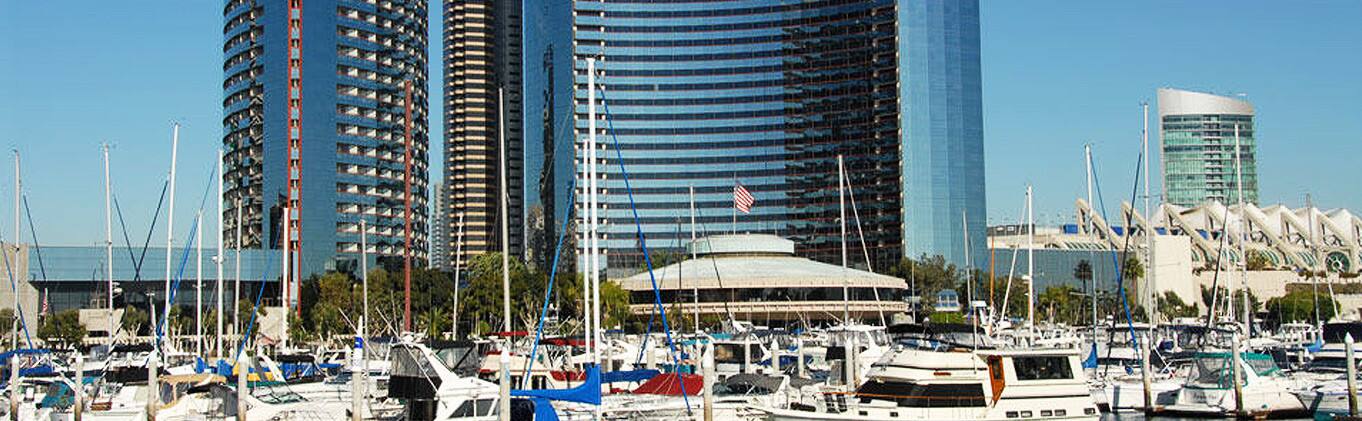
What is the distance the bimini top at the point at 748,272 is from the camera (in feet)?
481

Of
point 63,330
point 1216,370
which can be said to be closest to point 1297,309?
point 1216,370

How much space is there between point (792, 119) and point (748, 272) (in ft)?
146

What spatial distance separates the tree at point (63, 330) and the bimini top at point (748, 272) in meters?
55.8

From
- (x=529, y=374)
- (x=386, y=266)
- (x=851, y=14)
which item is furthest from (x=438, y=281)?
(x=851, y=14)

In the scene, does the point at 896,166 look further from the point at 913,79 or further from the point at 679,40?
the point at 679,40

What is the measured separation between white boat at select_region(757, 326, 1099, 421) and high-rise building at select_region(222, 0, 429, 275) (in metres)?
123

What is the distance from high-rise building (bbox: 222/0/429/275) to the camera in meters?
158

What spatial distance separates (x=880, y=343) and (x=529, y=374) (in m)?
37.1

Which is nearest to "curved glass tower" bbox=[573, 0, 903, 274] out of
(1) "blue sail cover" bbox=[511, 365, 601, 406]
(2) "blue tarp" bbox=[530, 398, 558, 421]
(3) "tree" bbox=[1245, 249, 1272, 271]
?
(3) "tree" bbox=[1245, 249, 1272, 271]

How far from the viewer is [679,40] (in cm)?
19612

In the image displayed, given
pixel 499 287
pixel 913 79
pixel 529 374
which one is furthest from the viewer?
pixel 913 79

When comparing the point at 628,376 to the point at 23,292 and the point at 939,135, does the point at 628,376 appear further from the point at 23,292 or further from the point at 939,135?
the point at 939,135

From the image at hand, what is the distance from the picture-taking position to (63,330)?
4323 inches

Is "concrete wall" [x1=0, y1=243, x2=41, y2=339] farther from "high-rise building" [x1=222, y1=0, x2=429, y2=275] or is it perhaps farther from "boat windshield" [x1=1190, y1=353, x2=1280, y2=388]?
"boat windshield" [x1=1190, y1=353, x2=1280, y2=388]
